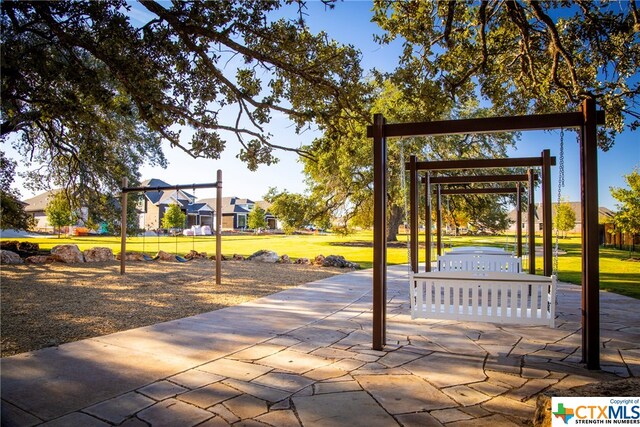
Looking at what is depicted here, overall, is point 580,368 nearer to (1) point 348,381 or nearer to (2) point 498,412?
(2) point 498,412

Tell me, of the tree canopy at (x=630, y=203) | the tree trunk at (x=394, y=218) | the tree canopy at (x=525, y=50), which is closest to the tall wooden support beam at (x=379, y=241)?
the tree canopy at (x=525, y=50)

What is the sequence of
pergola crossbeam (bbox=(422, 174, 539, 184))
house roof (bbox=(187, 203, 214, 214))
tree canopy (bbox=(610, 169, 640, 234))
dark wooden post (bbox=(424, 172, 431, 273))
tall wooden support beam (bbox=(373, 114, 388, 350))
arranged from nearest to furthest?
tall wooden support beam (bbox=(373, 114, 388, 350))
dark wooden post (bbox=(424, 172, 431, 273))
pergola crossbeam (bbox=(422, 174, 539, 184))
tree canopy (bbox=(610, 169, 640, 234))
house roof (bbox=(187, 203, 214, 214))

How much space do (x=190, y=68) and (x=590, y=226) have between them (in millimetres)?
5654

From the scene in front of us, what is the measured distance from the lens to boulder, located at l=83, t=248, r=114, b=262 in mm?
13758

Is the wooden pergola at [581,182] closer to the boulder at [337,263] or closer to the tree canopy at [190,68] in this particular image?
the tree canopy at [190,68]

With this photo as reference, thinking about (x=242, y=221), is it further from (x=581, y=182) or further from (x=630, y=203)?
(x=581, y=182)

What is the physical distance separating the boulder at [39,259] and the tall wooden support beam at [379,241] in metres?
12.7

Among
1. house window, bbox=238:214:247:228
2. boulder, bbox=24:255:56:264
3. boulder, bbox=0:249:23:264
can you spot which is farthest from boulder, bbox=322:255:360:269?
house window, bbox=238:214:247:228

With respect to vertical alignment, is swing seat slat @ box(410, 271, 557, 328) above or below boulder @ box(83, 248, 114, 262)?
above

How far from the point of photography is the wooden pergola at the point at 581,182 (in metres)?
3.62

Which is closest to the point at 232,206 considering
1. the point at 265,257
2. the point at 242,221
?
the point at 242,221

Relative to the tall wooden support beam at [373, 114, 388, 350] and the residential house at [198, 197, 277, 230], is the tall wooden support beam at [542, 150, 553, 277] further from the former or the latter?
the residential house at [198, 197, 277, 230]

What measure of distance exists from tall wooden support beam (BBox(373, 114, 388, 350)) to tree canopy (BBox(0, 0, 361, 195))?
1.48 meters

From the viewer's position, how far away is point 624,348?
4184mm
